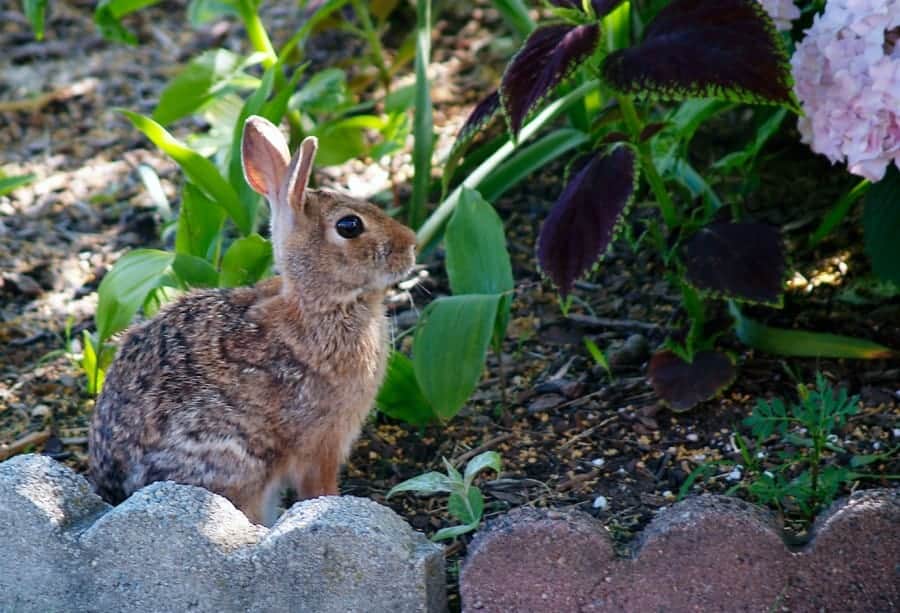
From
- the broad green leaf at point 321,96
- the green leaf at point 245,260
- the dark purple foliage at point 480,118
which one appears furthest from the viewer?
the broad green leaf at point 321,96

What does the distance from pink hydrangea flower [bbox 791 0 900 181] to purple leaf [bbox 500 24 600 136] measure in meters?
0.72

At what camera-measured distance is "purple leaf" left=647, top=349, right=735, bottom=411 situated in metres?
4.38

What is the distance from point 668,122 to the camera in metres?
4.23

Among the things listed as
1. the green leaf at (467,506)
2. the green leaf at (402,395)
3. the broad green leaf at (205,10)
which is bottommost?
the green leaf at (402,395)

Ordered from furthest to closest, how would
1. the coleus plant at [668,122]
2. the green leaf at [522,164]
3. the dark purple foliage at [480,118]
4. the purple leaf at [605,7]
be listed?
the green leaf at [522,164]
the dark purple foliage at [480,118]
the purple leaf at [605,7]
the coleus plant at [668,122]

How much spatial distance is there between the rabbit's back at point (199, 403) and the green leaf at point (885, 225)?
180 centimetres

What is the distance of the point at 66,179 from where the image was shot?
6.42 meters

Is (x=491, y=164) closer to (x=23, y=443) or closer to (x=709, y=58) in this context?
(x=709, y=58)

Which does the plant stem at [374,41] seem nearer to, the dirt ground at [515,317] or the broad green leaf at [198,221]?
the dirt ground at [515,317]

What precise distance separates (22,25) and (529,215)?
3.68 metres

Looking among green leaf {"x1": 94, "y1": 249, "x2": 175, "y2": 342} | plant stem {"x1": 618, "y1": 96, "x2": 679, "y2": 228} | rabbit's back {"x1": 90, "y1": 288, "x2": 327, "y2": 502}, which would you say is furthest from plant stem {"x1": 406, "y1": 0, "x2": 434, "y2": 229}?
rabbit's back {"x1": 90, "y1": 288, "x2": 327, "y2": 502}

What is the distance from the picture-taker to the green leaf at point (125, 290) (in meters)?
4.27

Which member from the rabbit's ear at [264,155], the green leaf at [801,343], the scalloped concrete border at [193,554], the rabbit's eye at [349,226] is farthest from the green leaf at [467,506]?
the green leaf at [801,343]

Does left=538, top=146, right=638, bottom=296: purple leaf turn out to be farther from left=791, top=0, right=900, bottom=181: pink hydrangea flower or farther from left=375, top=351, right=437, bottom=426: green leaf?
left=375, top=351, right=437, bottom=426: green leaf
